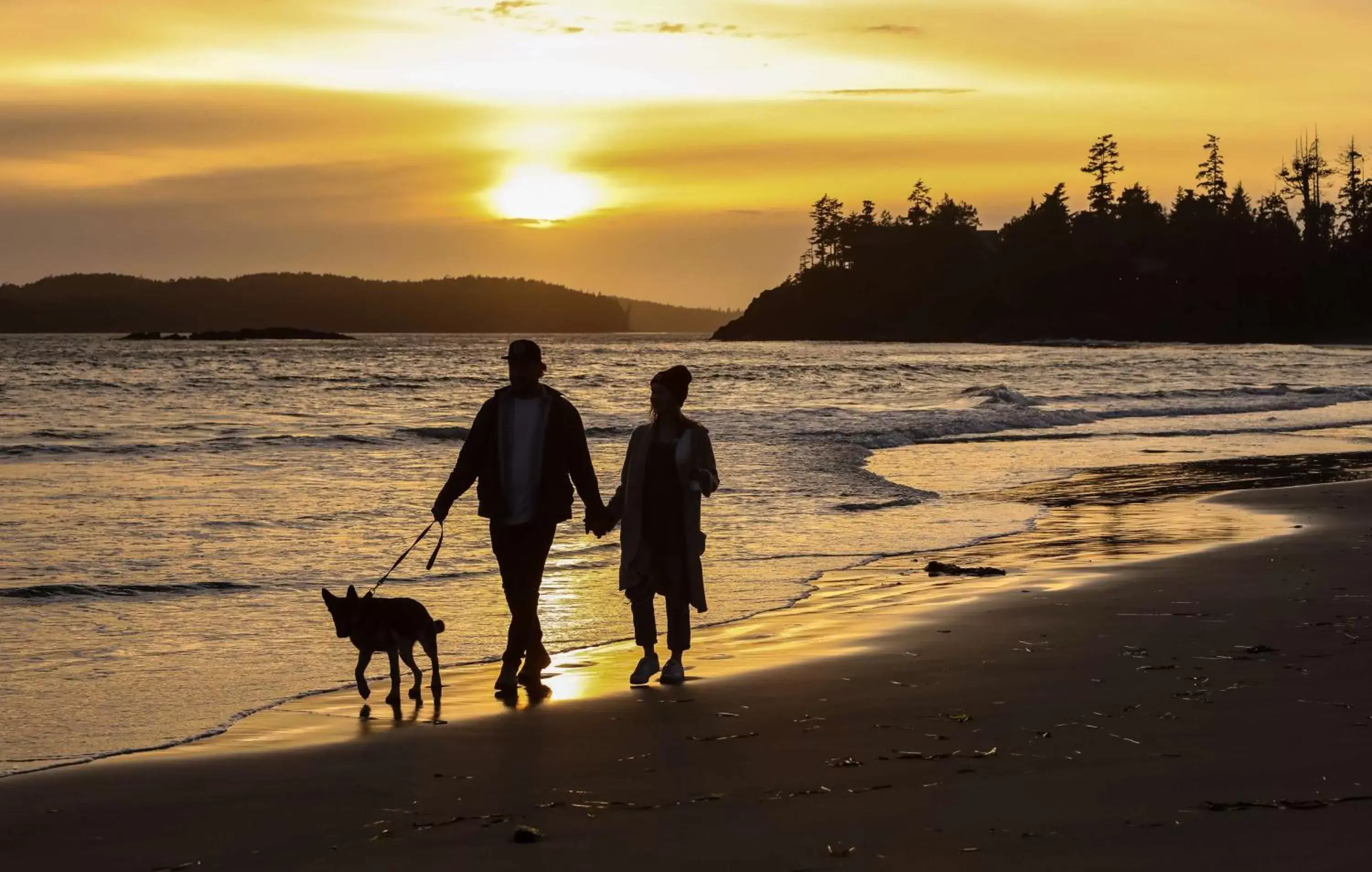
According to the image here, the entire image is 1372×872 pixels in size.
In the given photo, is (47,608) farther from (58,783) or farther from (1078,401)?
(1078,401)

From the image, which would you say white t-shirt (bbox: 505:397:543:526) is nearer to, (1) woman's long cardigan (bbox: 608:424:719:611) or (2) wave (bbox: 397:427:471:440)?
(1) woman's long cardigan (bbox: 608:424:719:611)

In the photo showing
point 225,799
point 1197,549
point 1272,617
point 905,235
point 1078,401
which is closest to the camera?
point 225,799

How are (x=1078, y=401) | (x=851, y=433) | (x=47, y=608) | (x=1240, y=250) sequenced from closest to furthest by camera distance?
(x=47, y=608), (x=851, y=433), (x=1078, y=401), (x=1240, y=250)

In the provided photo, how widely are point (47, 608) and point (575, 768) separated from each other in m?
6.19

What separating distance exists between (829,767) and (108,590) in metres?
7.46

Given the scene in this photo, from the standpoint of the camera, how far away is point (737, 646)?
9.14 metres

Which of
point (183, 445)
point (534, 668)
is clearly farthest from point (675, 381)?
point (183, 445)

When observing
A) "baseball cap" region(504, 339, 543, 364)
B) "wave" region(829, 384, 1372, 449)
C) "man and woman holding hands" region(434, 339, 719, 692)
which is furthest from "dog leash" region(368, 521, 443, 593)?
"wave" region(829, 384, 1372, 449)

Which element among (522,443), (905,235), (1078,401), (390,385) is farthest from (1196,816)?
(905,235)

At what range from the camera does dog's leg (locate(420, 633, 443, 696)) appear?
7.55 m

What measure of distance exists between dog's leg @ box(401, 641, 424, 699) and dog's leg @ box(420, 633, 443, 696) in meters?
0.07

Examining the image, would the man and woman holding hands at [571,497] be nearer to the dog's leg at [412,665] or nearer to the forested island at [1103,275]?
the dog's leg at [412,665]

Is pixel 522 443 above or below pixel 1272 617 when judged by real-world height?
above

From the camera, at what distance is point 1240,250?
147 metres
